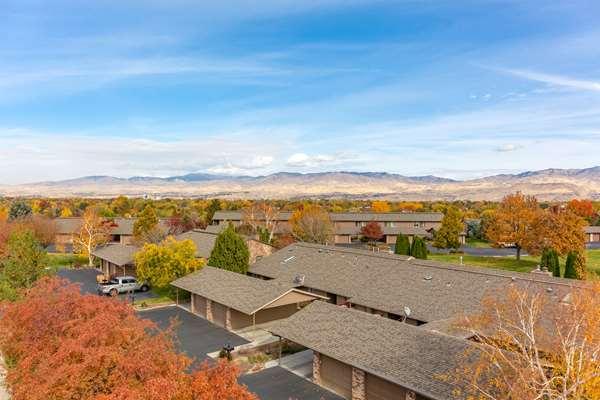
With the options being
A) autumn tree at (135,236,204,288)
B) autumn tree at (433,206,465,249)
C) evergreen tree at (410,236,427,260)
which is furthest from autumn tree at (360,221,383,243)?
autumn tree at (135,236,204,288)

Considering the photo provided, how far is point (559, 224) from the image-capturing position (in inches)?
2167

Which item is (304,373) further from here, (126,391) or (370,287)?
(126,391)

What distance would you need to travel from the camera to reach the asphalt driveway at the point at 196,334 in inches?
1168

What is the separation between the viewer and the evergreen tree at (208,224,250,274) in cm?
4297

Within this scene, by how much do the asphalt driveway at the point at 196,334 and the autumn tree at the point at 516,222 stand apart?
4411 centimetres

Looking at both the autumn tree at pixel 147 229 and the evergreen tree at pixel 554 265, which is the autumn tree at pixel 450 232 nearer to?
the evergreen tree at pixel 554 265

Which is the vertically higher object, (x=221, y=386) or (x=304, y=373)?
(x=221, y=386)

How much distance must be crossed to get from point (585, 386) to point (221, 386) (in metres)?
10.8

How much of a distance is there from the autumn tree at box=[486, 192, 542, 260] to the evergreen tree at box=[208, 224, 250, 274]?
38.5 metres

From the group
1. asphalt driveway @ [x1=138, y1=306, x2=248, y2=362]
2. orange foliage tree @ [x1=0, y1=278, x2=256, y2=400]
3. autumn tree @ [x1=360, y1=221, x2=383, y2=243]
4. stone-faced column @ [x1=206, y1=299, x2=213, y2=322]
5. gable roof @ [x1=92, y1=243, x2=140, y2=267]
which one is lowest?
asphalt driveway @ [x1=138, y1=306, x2=248, y2=362]

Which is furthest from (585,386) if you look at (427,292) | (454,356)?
(427,292)

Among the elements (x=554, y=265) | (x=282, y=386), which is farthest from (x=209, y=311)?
(x=554, y=265)

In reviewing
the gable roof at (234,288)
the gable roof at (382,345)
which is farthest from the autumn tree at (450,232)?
the gable roof at (382,345)

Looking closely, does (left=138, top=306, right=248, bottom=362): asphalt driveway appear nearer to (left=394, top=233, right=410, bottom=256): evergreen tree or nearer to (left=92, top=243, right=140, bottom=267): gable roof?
(left=92, top=243, right=140, bottom=267): gable roof
